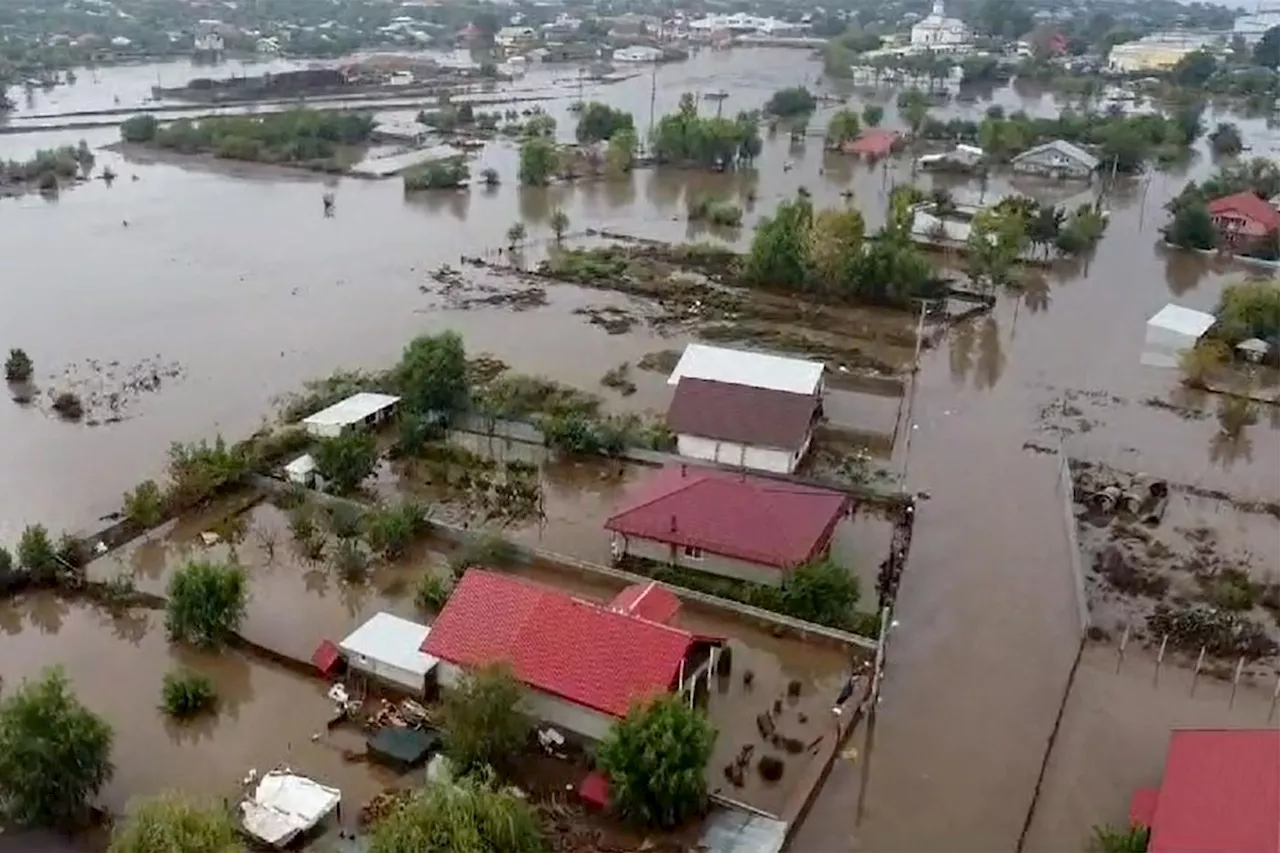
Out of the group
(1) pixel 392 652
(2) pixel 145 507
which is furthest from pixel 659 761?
(2) pixel 145 507

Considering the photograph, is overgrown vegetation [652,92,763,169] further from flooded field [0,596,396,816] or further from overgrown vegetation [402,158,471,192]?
flooded field [0,596,396,816]

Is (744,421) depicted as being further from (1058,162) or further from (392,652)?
(1058,162)

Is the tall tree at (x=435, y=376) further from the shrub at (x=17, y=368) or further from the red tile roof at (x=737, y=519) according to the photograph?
the shrub at (x=17, y=368)

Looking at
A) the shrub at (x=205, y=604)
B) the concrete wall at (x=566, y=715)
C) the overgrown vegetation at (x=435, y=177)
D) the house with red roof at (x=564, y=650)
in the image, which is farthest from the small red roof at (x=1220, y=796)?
the overgrown vegetation at (x=435, y=177)

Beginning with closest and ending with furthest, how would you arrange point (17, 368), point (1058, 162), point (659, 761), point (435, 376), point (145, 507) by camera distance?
point (659, 761)
point (145, 507)
point (435, 376)
point (17, 368)
point (1058, 162)

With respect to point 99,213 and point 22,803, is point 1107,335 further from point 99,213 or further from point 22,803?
point 99,213
